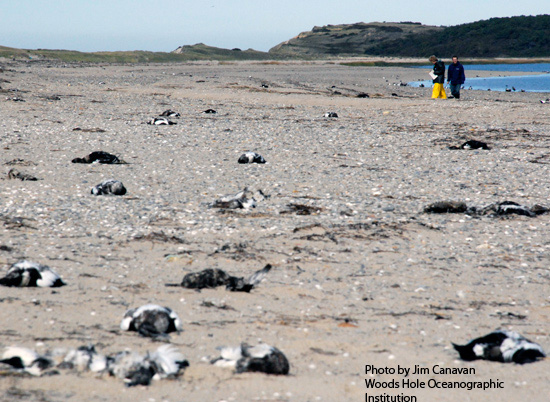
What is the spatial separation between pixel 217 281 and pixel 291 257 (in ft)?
3.03

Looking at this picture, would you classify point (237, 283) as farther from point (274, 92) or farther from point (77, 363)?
point (274, 92)

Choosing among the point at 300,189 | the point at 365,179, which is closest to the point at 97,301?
the point at 300,189

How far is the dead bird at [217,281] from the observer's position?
438 cm

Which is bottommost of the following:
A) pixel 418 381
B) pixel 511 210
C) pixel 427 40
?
pixel 418 381

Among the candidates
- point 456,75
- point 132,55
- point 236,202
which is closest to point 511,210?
point 236,202

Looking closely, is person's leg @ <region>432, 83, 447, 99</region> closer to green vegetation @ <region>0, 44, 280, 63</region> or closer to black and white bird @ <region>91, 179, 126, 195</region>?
black and white bird @ <region>91, 179, 126, 195</region>

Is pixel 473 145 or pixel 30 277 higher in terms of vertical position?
pixel 473 145

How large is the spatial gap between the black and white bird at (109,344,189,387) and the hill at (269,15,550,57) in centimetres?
10241

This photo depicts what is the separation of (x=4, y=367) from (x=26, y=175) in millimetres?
5313

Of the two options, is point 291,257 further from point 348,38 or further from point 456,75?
point 348,38

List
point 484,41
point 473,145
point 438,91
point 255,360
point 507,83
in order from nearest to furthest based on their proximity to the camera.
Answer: point 255,360 → point 473,145 → point 438,91 → point 507,83 → point 484,41

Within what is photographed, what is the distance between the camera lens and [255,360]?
10.2ft

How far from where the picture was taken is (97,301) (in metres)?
4.01

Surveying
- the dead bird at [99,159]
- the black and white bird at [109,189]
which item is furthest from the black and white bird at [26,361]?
the dead bird at [99,159]
